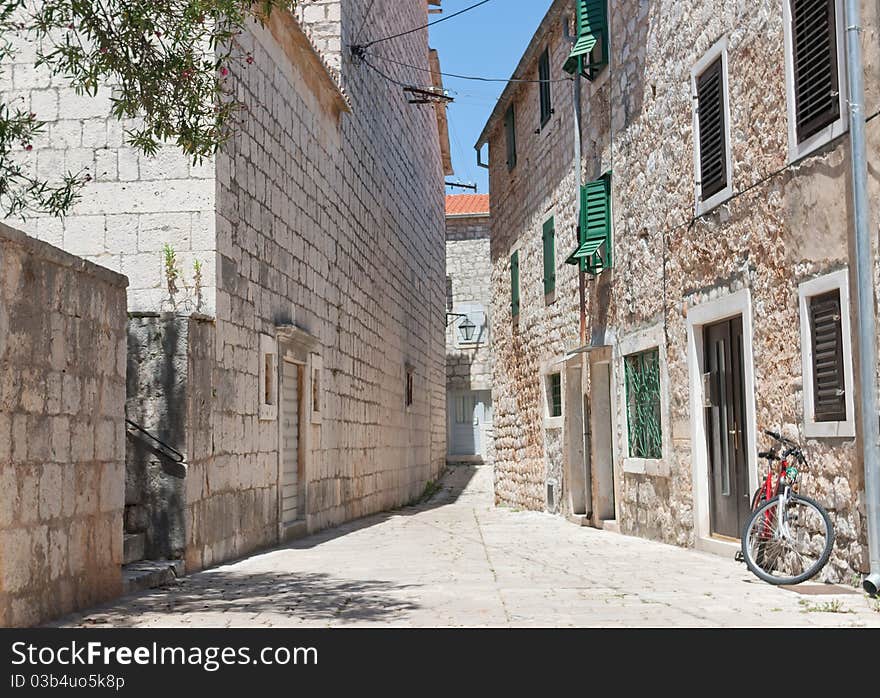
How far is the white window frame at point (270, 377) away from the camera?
10.4 m

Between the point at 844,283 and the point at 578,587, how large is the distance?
2.64 metres

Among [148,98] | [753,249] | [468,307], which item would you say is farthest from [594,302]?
[468,307]

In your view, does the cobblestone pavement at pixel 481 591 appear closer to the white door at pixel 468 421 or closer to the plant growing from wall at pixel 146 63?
the plant growing from wall at pixel 146 63

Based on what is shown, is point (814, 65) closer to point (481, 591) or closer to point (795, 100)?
point (795, 100)

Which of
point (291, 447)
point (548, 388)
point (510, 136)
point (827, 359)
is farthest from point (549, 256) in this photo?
point (827, 359)

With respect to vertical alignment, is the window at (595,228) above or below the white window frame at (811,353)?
above

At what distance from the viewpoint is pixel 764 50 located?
830cm

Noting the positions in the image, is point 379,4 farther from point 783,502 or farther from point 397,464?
point 783,502

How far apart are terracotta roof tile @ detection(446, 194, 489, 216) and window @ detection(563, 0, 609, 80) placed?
18098mm

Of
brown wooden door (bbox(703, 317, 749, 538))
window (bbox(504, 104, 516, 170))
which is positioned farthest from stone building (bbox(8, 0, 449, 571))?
brown wooden door (bbox(703, 317, 749, 538))

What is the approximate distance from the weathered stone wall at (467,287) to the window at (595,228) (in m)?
17.3

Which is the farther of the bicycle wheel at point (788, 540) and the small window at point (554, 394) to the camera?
the small window at point (554, 394)

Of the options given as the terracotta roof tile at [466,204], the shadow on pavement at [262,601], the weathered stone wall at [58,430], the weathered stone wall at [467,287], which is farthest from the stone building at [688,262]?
the terracotta roof tile at [466,204]

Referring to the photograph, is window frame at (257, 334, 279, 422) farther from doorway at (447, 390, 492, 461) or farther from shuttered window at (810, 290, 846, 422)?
doorway at (447, 390, 492, 461)
